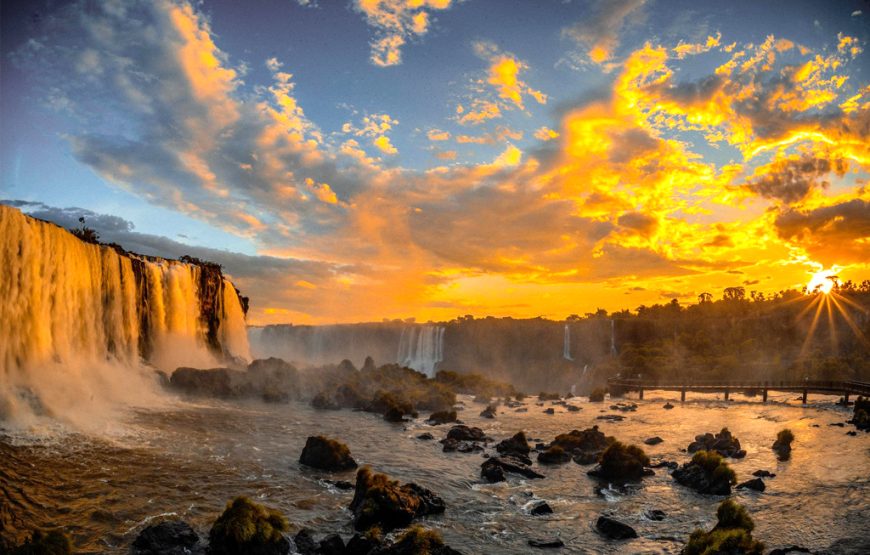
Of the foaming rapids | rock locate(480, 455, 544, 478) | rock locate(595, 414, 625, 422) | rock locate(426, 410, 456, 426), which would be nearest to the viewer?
rock locate(480, 455, 544, 478)

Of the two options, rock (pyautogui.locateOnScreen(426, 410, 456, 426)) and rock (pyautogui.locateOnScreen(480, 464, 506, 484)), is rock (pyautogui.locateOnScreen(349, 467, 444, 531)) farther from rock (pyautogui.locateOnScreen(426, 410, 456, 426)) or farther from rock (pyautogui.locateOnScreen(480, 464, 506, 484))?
rock (pyautogui.locateOnScreen(426, 410, 456, 426))

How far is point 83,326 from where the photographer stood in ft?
103

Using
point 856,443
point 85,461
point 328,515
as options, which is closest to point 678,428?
point 856,443

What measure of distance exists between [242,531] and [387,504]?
410 centimetres

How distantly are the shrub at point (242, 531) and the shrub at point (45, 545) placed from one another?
306 centimetres

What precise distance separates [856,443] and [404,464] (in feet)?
74.1

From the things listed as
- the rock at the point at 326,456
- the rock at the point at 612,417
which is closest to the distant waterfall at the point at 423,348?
the rock at the point at 612,417

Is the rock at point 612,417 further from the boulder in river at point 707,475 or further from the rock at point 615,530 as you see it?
the rock at point 615,530

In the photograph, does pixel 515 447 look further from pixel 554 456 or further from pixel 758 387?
pixel 758 387

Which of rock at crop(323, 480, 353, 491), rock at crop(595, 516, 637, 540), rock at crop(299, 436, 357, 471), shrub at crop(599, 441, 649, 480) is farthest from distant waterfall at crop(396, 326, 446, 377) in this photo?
rock at crop(595, 516, 637, 540)

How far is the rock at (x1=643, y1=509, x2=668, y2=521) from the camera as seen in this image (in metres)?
16.0

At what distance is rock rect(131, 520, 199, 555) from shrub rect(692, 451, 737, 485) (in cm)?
1817

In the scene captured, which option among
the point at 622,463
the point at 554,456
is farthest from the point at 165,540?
the point at 554,456

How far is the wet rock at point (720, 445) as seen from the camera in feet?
82.5
